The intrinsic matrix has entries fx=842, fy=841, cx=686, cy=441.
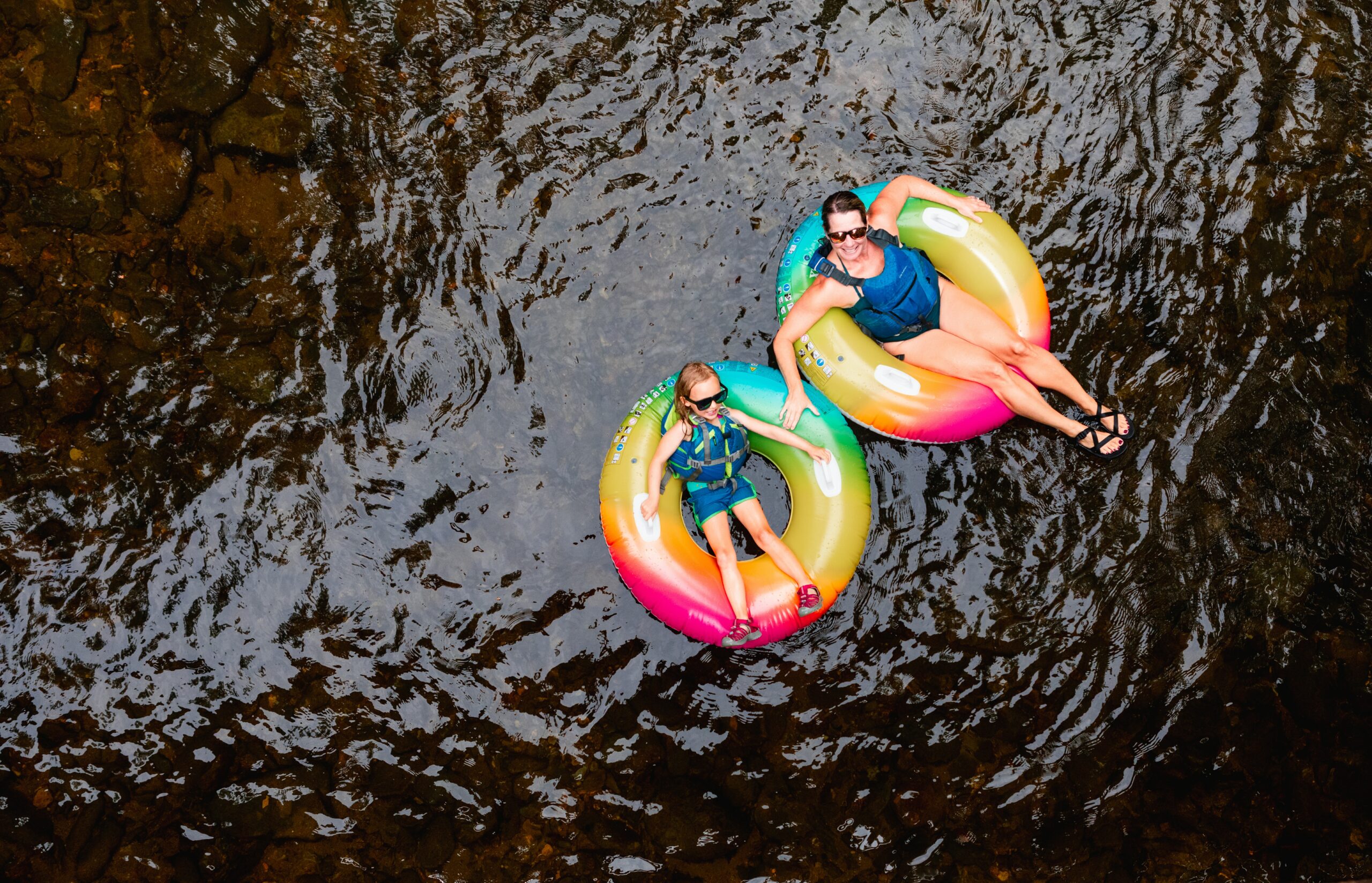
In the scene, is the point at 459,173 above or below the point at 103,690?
above

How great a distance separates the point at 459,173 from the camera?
5.07 m

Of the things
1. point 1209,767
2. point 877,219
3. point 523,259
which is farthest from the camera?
point 523,259

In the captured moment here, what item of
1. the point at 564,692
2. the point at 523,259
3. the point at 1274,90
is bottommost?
the point at 564,692

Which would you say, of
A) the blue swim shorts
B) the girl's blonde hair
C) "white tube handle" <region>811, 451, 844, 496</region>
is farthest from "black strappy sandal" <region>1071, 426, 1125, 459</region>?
the girl's blonde hair

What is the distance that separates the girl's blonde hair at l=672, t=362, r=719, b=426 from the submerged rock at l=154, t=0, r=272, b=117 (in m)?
3.31

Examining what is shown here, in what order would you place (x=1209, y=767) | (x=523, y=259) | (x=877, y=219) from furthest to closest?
(x=523, y=259)
(x=1209, y=767)
(x=877, y=219)

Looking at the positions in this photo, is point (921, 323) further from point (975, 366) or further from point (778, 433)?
point (778, 433)

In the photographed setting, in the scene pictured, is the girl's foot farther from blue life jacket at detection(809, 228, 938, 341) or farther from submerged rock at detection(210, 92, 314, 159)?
submerged rock at detection(210, 92, 314, 159)

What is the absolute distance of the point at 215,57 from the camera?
4984mm

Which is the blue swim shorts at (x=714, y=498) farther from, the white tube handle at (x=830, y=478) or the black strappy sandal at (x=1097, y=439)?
the black strappy sandal at (x=1097, y=439)

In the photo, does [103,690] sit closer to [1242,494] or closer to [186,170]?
[186,170]

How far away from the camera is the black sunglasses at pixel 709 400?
3.95 metres

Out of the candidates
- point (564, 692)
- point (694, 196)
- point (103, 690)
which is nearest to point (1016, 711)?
point (564, 692)

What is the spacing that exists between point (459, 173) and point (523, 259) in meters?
0.65
